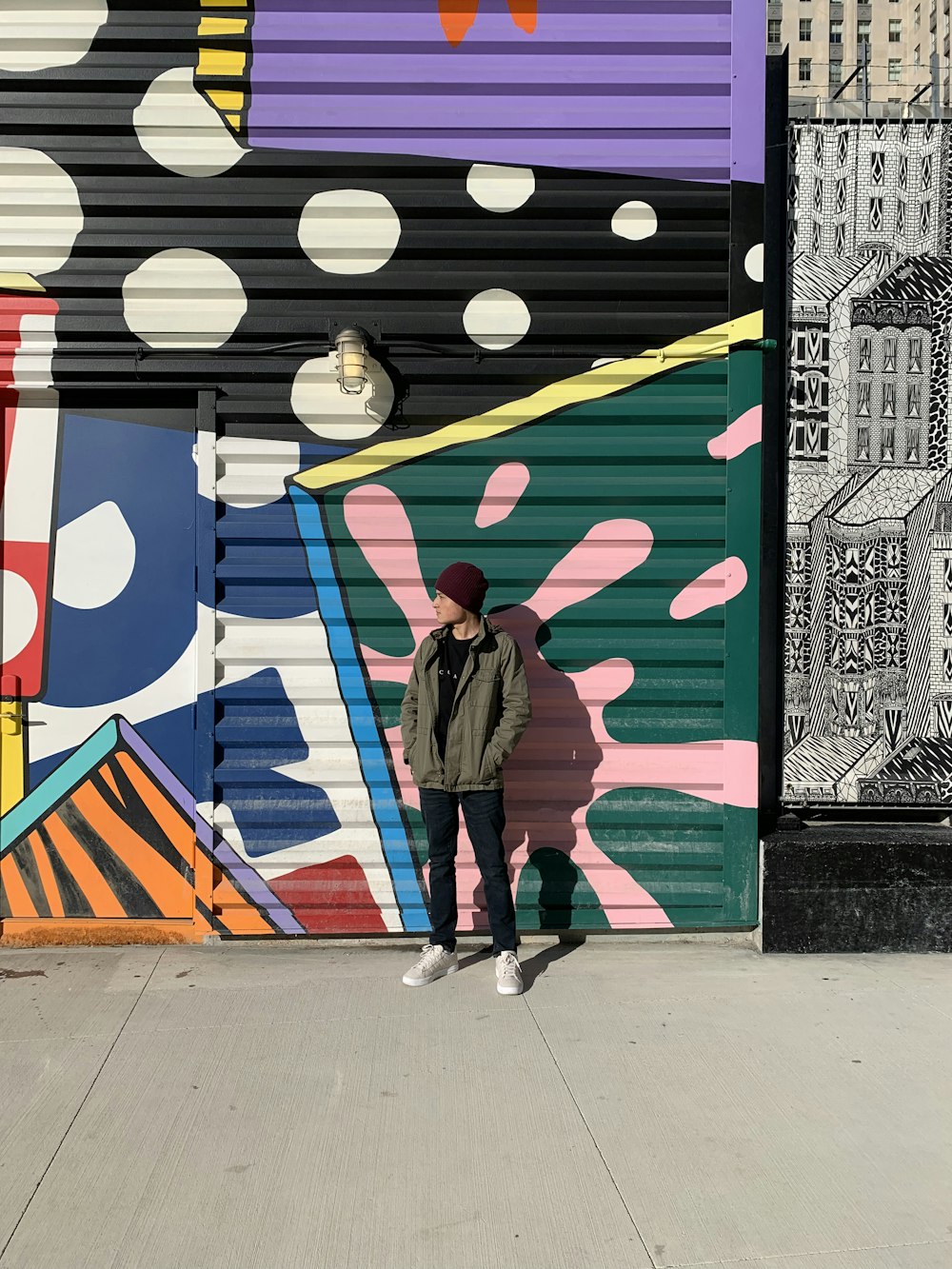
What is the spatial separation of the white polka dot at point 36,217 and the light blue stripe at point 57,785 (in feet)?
7.83

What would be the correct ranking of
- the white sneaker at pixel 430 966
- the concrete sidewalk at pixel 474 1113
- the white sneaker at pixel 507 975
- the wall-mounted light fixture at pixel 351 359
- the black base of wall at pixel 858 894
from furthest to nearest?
the black base of wall at pixel 858 894 → the wall-mounted light fixture at pixel 351 359 → the white sneaker at pixel 430 966 → the white sneaker at pixel 507 975 → the concrete sidewalk at pixel 474 1113

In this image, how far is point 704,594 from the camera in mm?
5117

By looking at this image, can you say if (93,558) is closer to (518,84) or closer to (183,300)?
(183,300)

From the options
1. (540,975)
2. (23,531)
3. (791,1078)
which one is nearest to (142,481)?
(23,531)

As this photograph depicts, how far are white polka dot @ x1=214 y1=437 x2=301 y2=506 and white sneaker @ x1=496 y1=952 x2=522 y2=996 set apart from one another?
2531 mm

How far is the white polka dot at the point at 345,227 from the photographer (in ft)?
16.5

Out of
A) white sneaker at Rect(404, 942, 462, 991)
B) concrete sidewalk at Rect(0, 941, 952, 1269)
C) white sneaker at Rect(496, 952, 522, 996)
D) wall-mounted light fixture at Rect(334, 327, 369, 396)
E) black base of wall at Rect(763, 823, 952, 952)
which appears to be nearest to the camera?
concrete sidewalk at Rect(0, 941, 952, 1269)

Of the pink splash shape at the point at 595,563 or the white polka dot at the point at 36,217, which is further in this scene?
the pink splash shape at the point at 595,563

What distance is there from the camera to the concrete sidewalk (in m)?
2.79

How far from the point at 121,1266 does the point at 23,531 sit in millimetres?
3557

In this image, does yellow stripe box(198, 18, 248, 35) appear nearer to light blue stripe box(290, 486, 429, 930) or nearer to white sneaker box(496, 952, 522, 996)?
light blue stripe box(290, 486, 429, 930)

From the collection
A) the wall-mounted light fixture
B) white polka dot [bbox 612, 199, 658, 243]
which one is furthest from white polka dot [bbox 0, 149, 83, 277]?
white polka dot [bbox 612, 199, 658, 243]

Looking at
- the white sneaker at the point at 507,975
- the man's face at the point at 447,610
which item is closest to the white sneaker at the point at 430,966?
the white sneaker at the point at 507,975

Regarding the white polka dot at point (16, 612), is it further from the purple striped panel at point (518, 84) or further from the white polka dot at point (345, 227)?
the purple striped panel at point (518, 84)
